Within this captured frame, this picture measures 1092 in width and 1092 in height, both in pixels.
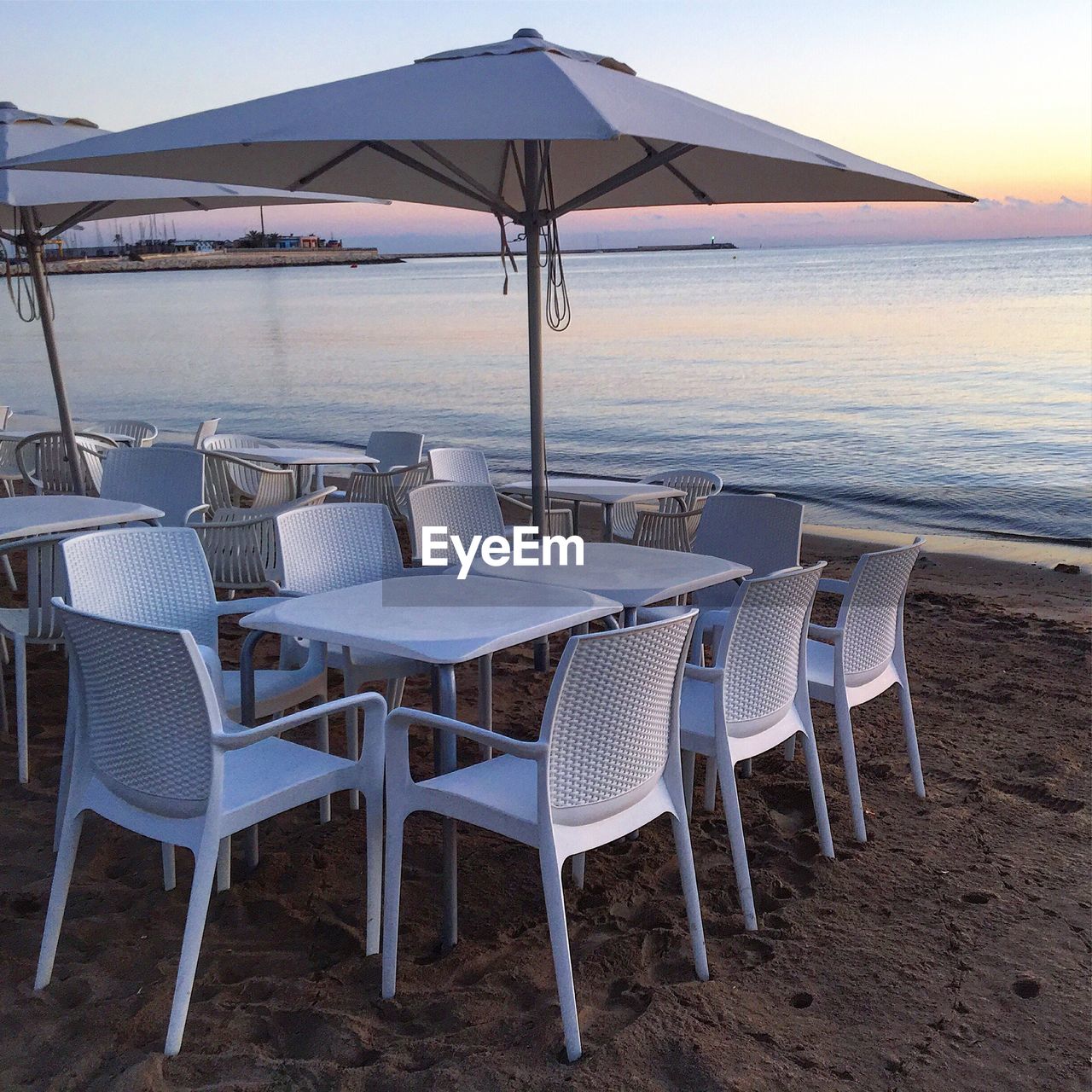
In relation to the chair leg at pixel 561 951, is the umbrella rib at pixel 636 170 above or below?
above

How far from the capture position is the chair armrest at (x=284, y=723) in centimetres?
232

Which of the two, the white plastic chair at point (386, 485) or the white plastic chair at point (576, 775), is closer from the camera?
the white plastic chair at point (576, 775)

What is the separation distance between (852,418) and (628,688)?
1669 centimetres

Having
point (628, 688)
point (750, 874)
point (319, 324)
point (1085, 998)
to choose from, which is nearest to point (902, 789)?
point (750, 874)

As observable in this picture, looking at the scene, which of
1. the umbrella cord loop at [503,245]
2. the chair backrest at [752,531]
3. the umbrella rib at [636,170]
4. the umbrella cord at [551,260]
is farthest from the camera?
the umbrella cord loop at [503,245]

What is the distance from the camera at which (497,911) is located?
2.96 meters

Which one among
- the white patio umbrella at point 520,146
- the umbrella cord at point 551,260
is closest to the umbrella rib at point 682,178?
the white patio umbrella at point 520,146

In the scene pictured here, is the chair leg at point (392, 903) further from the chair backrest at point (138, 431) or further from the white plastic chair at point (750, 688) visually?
the chair backrest at point (138, 431)

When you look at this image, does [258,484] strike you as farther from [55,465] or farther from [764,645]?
[764,645]

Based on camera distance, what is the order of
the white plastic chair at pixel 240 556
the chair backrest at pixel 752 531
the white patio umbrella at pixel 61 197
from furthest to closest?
the white patio umbrella at pixel 61 197
the white plastic chair at pixel 240 556
the chair backrest at pixel 752 531

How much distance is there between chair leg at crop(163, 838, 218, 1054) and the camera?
2.30 metres

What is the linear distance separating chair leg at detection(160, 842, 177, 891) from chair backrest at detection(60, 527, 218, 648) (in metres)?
0.62

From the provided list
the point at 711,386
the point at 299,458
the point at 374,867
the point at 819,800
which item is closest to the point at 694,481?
the point at 299,458

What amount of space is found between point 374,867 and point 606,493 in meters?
3.17
